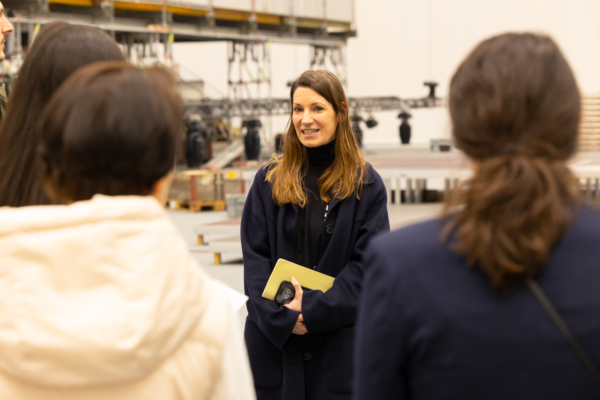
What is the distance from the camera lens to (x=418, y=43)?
63.1 feet

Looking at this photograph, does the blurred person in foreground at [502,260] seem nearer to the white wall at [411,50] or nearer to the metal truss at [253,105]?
the metal truss at [253,105]

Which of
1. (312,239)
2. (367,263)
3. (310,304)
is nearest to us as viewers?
(367,263)

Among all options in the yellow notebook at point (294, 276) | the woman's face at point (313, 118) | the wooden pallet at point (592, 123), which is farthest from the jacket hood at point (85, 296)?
the wooden pallet at point (592, 123)

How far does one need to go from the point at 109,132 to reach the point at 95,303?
274mm

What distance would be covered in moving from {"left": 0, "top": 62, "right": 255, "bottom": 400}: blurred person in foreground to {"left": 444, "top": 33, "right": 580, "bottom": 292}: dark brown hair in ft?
1.48

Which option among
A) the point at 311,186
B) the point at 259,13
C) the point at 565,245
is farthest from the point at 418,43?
the point at 565,245

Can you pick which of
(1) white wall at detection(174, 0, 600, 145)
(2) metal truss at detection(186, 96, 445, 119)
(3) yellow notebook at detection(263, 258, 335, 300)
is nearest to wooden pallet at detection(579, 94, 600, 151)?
(1) white wall at detection(174, 0, 600, 145)

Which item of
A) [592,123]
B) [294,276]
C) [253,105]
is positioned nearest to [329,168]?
[294,276]

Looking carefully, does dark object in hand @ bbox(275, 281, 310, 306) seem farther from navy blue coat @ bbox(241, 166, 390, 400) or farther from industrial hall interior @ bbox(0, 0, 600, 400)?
industrial hall interior @ bbox(0, 0, 600, 400)

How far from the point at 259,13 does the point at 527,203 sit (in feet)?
46.2

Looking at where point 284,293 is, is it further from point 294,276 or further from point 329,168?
point 329,168

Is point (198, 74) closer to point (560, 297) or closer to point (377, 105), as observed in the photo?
point (377, 105)

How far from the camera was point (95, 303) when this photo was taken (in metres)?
0.95

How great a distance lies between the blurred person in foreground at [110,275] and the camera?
3.08 feet
